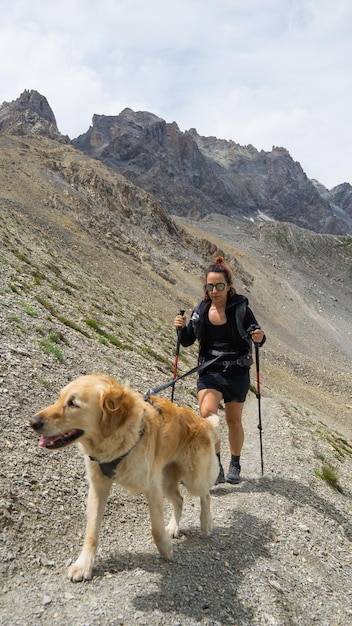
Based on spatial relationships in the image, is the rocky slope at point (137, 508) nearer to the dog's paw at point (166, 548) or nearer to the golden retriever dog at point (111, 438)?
the dog's paw at point (166, 548)

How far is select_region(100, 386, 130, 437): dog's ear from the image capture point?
4.49 m

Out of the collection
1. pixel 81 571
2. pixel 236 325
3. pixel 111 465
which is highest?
pixel 236 325

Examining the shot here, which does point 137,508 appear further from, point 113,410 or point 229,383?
point 113,410

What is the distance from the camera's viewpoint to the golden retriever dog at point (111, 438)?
4375 millimetres

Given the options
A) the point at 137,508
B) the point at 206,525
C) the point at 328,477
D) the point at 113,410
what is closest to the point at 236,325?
the point at 206,525

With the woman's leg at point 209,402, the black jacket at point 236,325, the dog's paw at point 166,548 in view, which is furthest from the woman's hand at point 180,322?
the dog's paw at point 166,548

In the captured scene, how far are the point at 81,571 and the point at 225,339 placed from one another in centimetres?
434

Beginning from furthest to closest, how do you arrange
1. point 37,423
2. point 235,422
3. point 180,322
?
point 180,322
point 235,422
point 37,423

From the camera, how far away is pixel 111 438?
4570 millimetres

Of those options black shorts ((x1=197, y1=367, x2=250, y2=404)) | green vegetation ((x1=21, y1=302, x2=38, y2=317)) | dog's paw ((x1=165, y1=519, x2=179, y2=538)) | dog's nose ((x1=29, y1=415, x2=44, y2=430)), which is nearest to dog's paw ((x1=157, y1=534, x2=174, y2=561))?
dog's paw ((x1=165, y1=519, x2=179, y2=538))

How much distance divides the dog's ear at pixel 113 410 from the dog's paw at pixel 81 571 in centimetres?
136

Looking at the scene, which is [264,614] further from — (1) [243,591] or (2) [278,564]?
(2) [278,564]

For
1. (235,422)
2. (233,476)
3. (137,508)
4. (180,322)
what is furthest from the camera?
(233,476)

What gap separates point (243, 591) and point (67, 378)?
20.6 ft
